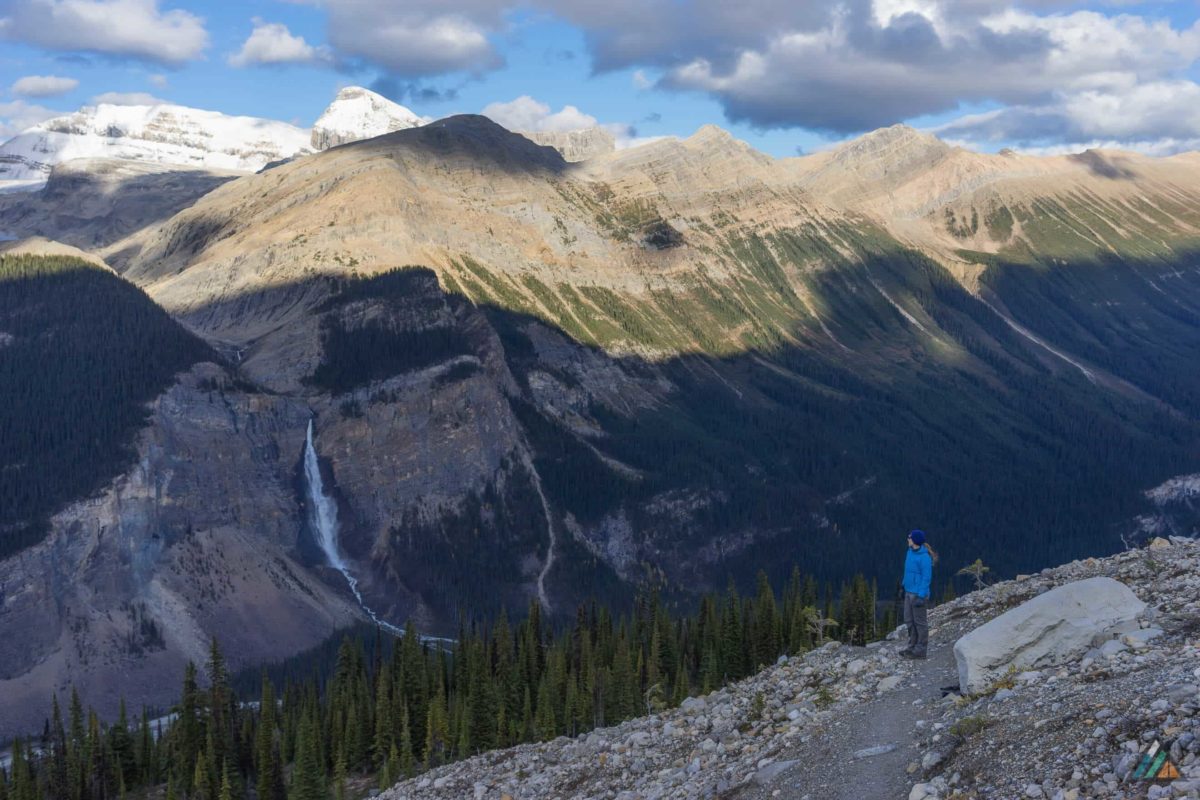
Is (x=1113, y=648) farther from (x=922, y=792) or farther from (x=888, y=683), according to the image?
(x=922, y=792)

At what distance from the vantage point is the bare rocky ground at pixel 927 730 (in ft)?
86.3

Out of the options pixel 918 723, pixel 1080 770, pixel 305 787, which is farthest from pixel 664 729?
pixel 305 787

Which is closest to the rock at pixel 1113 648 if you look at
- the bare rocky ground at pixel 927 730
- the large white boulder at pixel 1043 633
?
the bare rocky ground at pixel 927 730

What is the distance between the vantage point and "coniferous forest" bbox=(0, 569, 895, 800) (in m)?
90.9

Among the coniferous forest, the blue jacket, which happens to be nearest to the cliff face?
the coniferous forest

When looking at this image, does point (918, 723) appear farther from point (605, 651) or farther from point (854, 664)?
point (605, 651)

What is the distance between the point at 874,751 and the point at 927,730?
1544 mm

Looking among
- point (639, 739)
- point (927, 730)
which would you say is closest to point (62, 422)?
point (639, 739)

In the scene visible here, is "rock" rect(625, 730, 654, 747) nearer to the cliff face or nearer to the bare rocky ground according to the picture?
the bare rocky ground

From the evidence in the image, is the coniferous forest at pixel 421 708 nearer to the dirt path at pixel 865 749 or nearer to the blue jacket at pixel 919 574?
the blue jacket at pixel 919 574

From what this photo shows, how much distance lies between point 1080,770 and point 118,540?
172730 mm

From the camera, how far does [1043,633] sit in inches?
1356

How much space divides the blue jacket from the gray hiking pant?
0.77 ft

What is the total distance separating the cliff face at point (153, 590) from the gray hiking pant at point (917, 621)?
5492 inches
